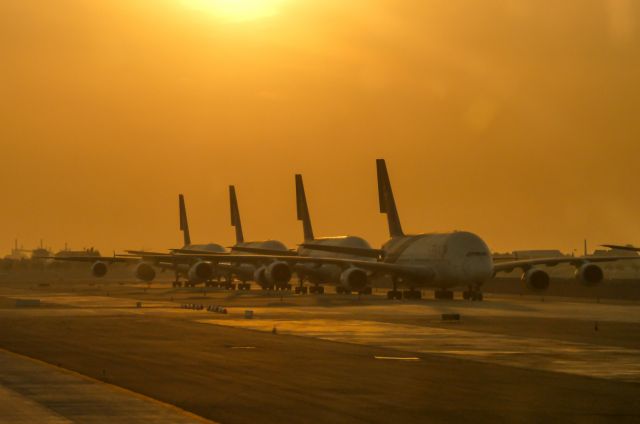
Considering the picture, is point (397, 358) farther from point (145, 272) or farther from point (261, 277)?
point (145, 272)

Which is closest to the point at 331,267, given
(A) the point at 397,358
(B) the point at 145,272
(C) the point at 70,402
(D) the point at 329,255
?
(D) the point at 329,255

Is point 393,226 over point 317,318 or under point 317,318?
over

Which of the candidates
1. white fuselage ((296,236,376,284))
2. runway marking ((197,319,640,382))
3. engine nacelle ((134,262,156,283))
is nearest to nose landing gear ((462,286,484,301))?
white fuselage ((296,236,376,284))

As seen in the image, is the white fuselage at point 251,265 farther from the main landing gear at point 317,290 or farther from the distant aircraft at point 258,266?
the main landing gear at point 317,290

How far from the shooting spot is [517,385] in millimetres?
24156

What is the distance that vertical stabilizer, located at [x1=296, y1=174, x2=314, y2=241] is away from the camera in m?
111

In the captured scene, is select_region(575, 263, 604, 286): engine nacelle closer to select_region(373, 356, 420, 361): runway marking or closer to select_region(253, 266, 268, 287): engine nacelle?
select_region(253, 266, 268, 287): engine nacelle

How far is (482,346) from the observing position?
34562 millimetres

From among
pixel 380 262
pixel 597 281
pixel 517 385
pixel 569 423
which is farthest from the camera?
pixel 380 262

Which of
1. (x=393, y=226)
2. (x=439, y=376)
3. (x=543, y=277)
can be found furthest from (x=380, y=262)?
(x=439, y=376)

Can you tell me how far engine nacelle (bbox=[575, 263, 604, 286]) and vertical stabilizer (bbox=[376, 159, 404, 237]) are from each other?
51.9ft

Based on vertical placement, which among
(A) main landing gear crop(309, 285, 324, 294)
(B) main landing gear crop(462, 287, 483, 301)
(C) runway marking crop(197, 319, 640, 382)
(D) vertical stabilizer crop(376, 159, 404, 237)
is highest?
(D) vertical stabilizer crop(376, 159, 404, 237)

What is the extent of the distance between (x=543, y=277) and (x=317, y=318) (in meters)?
28.3

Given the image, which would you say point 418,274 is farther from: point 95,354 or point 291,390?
point 291,390
